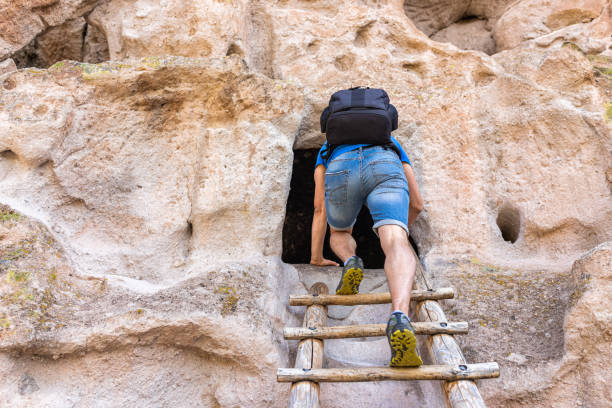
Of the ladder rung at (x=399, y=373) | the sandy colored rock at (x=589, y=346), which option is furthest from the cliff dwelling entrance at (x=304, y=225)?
the ladder rung at (x=399, y=373)

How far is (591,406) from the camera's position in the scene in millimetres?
1945

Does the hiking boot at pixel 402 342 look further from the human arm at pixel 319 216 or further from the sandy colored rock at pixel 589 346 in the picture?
the human arm at pixel 319 216

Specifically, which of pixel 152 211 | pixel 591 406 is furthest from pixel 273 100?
pixel 591 406

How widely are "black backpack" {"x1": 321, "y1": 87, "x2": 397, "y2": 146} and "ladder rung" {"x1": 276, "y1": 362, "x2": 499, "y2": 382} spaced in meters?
1.10

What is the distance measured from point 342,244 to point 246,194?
655 millimetres

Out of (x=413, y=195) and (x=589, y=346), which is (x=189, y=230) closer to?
(x=413, y=195)

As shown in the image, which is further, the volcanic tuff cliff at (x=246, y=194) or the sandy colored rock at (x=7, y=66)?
the sandy colored rock at (x=7, y=66)

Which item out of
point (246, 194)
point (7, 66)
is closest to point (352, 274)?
point (246, 194)

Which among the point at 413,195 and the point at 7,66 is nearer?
the point at 413,195

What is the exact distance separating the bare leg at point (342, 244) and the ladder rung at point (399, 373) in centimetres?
79

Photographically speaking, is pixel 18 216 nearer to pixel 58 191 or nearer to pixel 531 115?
pixel 58 191

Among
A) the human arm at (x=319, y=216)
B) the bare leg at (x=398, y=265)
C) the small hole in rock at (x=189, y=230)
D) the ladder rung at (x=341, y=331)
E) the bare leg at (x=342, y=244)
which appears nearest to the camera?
the bare leg at (x=398, y=265)

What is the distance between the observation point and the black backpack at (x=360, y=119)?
92.4 inches

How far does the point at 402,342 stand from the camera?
169 cm
